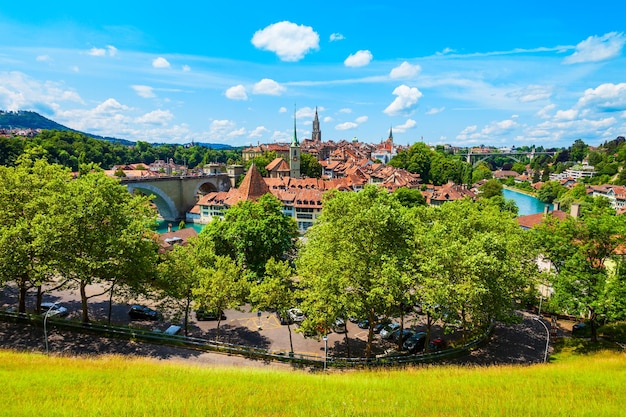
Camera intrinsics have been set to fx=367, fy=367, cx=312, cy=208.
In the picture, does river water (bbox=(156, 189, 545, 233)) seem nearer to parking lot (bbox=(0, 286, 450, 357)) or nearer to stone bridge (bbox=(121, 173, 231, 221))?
stone bridge (bbox=(121, 173, 231, 221))

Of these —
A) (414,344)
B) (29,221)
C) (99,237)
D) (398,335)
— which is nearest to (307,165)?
(398,335)

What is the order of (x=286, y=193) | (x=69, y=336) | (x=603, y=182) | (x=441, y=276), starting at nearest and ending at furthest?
(x=441, y=276) < (x=69, y=336) < (x=286, y=193) < (x=603, y=182)

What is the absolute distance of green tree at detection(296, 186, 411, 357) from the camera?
19.8 metres

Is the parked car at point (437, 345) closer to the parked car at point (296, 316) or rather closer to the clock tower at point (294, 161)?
the parked car at point (296, 316)

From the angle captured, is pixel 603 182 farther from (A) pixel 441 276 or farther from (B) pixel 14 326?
(B) pixel 14 326

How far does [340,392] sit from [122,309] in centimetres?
2564

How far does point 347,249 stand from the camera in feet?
70.3

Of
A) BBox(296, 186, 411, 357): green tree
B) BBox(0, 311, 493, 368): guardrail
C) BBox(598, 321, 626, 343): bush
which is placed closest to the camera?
BBox(296, 186, 411, 357): green tree

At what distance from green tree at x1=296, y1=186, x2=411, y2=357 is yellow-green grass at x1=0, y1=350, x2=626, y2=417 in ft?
14.1

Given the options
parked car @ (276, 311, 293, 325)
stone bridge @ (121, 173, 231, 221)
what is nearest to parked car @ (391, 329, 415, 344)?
parked car @ (276, 311, 293, 325)

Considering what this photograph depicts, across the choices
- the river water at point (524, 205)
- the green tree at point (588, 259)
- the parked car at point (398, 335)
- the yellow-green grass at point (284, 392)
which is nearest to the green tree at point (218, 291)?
the yellow-green grass at point (284, 392)

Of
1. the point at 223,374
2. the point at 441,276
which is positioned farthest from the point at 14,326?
the point at 441,276

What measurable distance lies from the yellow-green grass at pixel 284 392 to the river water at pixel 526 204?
320ft

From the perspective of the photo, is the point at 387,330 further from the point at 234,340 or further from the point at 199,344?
the point at 199,344
